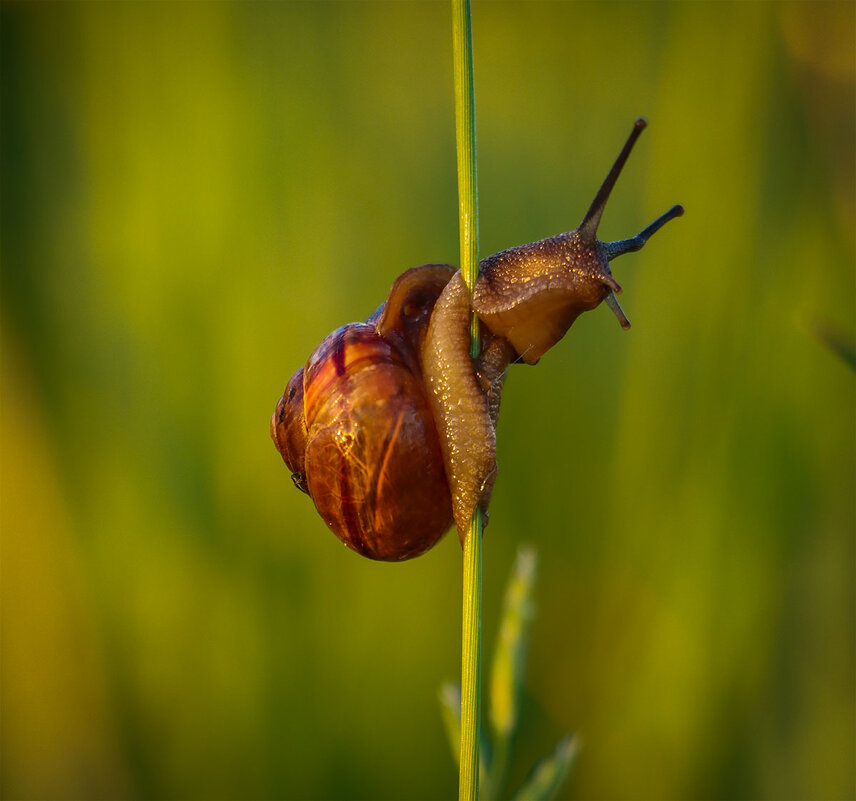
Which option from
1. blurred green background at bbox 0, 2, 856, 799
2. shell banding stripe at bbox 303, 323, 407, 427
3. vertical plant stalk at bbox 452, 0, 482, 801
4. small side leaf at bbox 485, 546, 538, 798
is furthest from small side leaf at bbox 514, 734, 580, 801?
blurred green background at bbox 0, 2, 856, 799

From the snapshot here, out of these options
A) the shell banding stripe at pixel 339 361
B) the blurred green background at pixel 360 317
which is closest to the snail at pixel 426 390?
the shell banding stripe at pixel 339 361

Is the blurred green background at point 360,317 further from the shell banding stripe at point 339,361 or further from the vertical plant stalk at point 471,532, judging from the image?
the vertical plant stalk at point 471,532

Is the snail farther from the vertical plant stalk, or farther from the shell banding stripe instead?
the vertical plant stalk

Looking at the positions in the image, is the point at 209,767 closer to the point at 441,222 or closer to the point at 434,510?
the point at 434,510

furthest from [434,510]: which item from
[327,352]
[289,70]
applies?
[289,70]

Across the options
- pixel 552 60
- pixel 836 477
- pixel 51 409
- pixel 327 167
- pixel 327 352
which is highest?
pixel 552 60

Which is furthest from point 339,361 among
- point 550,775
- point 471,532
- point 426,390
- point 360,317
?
point 360,317
